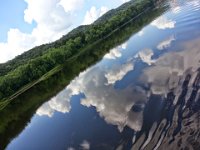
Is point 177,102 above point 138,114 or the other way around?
above

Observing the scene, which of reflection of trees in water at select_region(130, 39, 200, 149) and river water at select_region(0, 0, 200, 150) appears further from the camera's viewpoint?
river water at select_region(0, 0, 200, 150)

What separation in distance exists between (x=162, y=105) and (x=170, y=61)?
13002 mm

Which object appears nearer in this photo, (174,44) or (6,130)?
(174,44)

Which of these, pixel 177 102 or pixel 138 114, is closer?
pixel 177 102

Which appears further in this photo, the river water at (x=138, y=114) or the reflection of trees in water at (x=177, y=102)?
the river water at (x=138, y=114)

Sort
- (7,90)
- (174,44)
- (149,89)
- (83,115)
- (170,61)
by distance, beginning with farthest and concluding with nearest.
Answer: (7,90) < (174,44) < (170,61) < (83,115) < (149,89)

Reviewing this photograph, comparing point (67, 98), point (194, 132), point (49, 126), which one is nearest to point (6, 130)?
point (67, 98)

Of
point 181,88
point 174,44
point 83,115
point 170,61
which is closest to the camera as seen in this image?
point 181,88

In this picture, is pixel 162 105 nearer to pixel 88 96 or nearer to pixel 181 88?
pixel 181 88

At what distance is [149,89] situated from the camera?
28094 mm

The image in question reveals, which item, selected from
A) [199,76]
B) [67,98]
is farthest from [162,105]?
[67,98]

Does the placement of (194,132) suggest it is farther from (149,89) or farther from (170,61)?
(170,61)

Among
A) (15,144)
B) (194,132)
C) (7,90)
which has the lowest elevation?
(7,90)

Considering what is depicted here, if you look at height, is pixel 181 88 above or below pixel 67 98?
above
